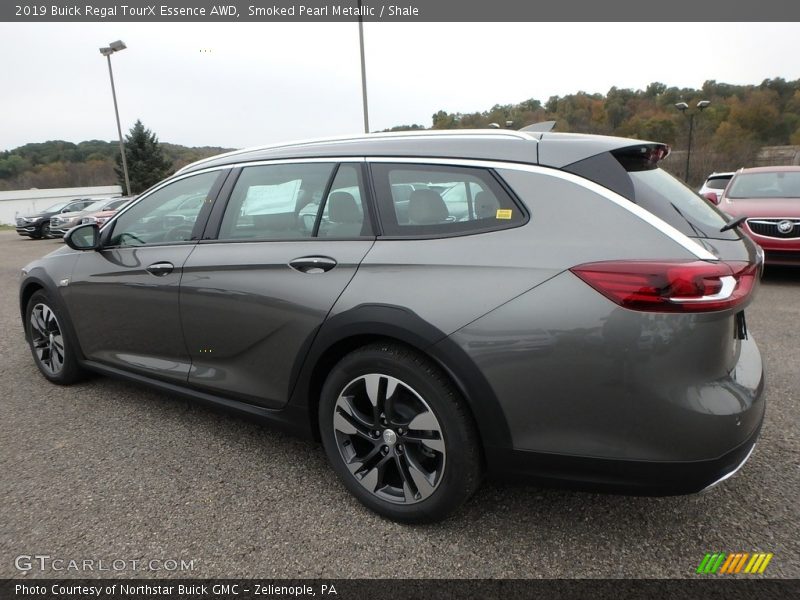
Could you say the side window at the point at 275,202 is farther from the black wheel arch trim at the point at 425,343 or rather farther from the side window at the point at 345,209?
the black wheel arch trim at the point at 425,343

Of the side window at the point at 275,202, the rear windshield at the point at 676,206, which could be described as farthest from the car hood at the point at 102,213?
the rear windshield at the point at 676,206

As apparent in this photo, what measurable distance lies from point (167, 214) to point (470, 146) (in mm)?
1966

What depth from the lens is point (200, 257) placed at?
9.60 feet

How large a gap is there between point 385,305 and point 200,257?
49.7 inches

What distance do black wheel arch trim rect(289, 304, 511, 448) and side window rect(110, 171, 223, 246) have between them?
1231 mm

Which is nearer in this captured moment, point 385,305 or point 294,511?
point 385,305

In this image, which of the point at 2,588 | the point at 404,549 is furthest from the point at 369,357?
the point at 2,588

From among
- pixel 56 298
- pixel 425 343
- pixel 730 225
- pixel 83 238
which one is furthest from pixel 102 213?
pixel 730 225

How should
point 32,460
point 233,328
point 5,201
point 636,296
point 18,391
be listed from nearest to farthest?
point 636,296, point 233,328, point 32,460, point 18,391, point 5,201

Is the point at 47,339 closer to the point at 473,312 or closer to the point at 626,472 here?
the point at 473,312

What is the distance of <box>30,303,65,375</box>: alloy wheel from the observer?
13.0 ft

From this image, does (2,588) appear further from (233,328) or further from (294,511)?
(233,328)

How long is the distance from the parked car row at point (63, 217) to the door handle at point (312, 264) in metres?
17.9
